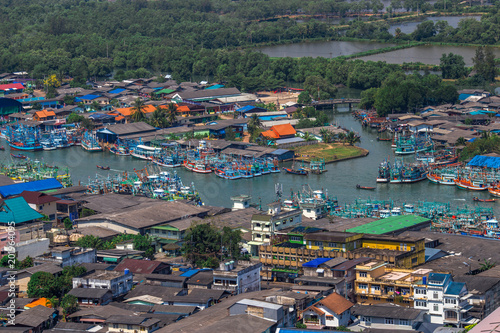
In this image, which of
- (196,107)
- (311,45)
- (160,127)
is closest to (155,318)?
(160,127)

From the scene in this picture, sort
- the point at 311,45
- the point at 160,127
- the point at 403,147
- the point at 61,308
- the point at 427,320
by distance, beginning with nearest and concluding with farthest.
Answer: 1. the point at 427,320
2. the point at 61,308
3. the point at 403,147
4. the point at 160,127
5. the point at 311,45

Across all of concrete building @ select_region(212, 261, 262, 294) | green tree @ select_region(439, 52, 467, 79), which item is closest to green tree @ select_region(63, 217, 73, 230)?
concrete building @ select_region(212, 261, 262, 294)

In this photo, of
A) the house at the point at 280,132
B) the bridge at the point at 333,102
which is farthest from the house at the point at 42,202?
the bridge at the point at 333,102

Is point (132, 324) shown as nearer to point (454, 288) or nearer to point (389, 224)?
point (454, 288)

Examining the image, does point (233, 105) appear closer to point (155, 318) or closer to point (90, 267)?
point (90, 267)

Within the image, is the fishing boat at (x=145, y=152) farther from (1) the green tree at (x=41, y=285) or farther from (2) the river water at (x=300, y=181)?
(1) the green tree at (x=41, y=285)

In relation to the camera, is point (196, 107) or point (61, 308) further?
point (196, 107)

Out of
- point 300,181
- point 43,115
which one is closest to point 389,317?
point 300,181
